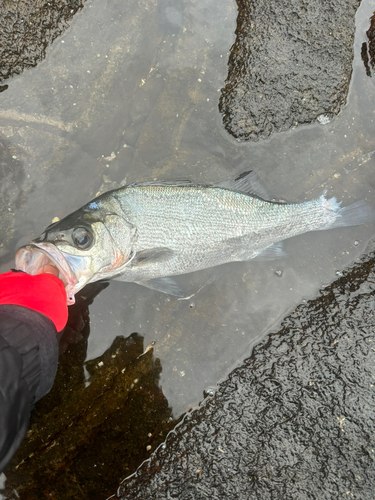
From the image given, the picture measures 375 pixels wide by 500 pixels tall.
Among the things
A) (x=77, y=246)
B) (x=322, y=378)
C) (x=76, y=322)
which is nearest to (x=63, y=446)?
(x=76, y=322)

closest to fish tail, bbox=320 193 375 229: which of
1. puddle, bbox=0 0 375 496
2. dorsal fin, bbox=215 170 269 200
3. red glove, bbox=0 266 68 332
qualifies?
puddle, bbox=0 0 375 496

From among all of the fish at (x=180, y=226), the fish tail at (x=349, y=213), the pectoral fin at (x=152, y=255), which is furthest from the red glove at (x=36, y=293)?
the fish tail at (x=349, y=213)

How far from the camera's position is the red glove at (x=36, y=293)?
2.21m

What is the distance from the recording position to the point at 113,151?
138 inches

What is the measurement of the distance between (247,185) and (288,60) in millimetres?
1255

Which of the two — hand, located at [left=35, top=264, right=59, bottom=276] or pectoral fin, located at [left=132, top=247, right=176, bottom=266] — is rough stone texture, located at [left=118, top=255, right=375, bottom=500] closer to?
pectoral fin, located at [left=132, top=247, right=176, bottom=266]

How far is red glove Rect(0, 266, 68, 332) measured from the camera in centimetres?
221

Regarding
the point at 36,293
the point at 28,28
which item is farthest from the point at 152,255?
the point at 28,28

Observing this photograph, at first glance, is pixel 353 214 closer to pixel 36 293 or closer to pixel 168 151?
pixel 168 151

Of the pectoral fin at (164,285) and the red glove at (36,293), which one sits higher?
the red glove at (36,293)

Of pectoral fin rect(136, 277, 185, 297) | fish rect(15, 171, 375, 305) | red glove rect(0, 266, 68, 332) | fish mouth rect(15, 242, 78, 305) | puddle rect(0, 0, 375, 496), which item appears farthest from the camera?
puddle rect(0, 0, 375, 496)

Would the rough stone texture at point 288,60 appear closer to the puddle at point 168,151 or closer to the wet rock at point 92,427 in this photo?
the puddle at point 168,151

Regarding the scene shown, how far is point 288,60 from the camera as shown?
3.19m

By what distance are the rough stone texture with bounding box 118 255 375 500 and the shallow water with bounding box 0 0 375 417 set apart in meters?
0.40
